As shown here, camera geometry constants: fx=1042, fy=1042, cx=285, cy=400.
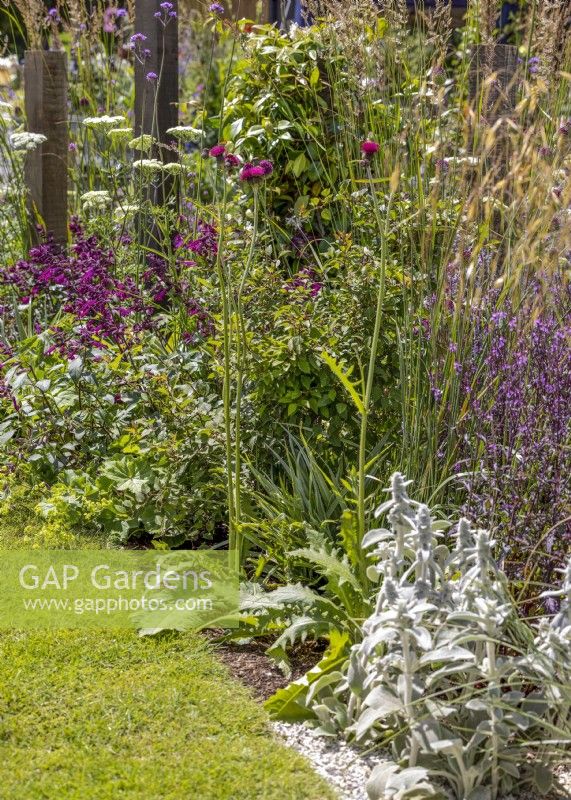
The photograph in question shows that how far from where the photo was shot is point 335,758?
2494 mm

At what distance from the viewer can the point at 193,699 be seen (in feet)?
8.90

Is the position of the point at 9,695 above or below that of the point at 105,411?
below

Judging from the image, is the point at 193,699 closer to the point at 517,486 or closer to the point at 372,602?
the point at 372,602

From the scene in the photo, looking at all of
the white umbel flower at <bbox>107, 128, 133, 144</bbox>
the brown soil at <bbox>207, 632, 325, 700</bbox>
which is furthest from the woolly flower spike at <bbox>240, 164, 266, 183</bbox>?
the white umbel flower at <bbox>107, 128, 133, 144</bbox>

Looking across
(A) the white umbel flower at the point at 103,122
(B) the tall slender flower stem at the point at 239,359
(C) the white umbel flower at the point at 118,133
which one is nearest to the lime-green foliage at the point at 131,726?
(B) the tall slender flower stem at the point at 239,359

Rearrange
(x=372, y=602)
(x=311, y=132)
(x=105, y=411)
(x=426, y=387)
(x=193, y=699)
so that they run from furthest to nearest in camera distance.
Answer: (x=311, y=132) → (x=105, y=411) → (x=426, y=387) → (x=372, y=602) → (x=193, y=699)

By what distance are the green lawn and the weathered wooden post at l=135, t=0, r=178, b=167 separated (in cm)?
321

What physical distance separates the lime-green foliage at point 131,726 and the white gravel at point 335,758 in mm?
43

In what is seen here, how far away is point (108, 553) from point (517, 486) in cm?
145

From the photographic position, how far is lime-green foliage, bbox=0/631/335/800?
7.65 feet

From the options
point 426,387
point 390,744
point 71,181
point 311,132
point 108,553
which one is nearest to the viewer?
point 390,744

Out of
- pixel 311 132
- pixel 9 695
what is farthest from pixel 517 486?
pixel 311 132

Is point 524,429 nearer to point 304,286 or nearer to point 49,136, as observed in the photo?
point 304,286

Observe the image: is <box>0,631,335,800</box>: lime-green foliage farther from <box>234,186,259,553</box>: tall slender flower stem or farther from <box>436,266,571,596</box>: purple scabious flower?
<box>436,266,571,596</box>: purple scabious flower
